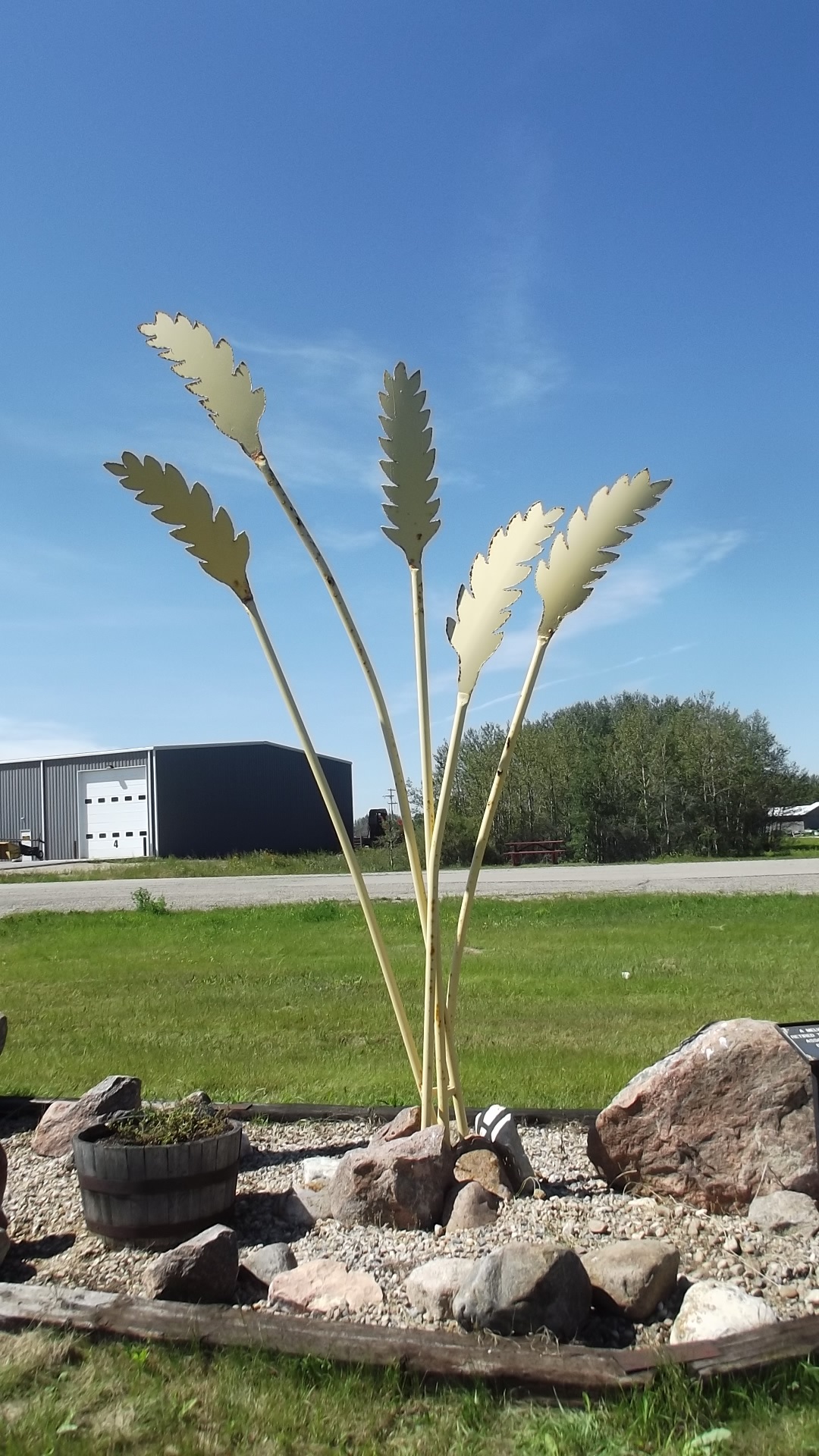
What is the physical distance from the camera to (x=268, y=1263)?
123 inches

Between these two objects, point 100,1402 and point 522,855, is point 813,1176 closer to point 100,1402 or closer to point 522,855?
point 100,1402

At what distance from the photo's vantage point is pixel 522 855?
34375mm

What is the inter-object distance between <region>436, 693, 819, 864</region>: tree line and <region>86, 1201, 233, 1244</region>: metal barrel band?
2986 cm

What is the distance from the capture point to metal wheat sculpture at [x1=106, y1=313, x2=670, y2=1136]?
150 inches

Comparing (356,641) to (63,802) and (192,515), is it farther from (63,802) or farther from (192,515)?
(63,802)

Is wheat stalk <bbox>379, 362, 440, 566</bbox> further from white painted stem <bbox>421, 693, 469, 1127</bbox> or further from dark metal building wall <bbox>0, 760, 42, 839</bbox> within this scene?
dark metal building wall <bbox>0, 760, 42, 839</bbox>

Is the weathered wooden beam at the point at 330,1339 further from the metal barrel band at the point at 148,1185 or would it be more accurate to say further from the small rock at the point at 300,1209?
the small rock at the point at 300,1209

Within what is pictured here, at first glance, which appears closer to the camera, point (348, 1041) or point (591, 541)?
point (591, 541)

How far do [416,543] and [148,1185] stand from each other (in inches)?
90.1

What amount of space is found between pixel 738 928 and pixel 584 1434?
10.3 metres

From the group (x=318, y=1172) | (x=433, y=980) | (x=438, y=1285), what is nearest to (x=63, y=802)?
(x=318, y=1172)

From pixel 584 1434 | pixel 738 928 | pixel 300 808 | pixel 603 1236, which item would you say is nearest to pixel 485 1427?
pixel 584 1434

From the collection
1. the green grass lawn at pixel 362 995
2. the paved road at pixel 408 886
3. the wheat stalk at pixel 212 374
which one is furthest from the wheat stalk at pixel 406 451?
the paved road at pixel 408 886

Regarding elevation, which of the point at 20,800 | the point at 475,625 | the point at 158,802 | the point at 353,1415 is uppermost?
the point at 20,800
